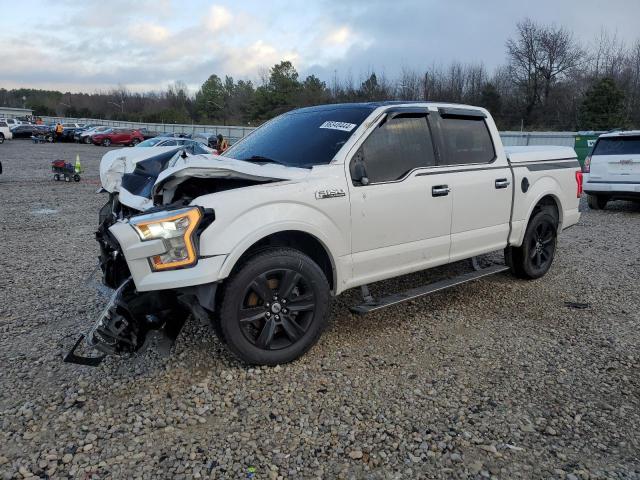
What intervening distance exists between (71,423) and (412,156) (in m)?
3.18

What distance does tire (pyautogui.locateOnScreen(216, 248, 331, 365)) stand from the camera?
337cm

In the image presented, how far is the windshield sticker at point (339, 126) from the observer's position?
13.6 ft

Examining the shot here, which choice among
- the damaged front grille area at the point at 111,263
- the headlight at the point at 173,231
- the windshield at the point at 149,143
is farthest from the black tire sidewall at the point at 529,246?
the windshield at the point at 149,143

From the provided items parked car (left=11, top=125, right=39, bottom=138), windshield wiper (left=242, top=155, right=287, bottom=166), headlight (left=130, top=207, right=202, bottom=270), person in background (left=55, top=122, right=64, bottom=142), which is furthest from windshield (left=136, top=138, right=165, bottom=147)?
parked car (left=11, top=125, right=39, bottom=138)

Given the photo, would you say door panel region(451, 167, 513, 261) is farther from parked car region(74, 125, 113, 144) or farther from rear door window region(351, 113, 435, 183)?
parked car region(74, 125, 113, 144)

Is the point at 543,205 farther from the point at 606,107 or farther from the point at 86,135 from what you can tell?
the point at 86,135

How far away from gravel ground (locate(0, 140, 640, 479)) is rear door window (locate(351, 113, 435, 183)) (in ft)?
4.43

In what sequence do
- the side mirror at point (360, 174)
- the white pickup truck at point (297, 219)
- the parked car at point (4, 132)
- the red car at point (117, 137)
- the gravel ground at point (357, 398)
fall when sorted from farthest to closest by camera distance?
the red car at point (117, 137) < the parked car at point (4, 132) < the side mirror at point (360, 174) < the white pickup truck at point (297, 219) < the gravel ground at point (357, 398)

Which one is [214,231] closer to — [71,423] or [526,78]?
[71,423]

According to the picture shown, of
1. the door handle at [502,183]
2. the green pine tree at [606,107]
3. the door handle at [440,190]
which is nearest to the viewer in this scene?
the door handle at [440,190]

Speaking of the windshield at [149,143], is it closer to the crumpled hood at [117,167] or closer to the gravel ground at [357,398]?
the gravel ground at [357,398]

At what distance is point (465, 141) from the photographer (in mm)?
4938

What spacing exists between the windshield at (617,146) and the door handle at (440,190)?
8.59 meters

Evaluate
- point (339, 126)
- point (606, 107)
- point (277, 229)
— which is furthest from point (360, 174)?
point (606, 107)
